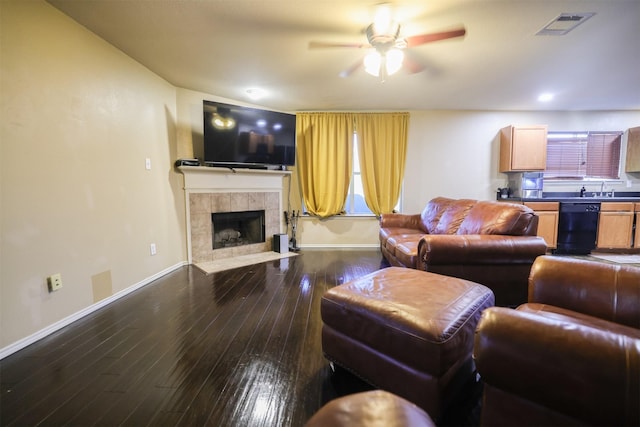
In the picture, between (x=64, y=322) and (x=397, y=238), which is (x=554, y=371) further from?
(x=64, y=322)

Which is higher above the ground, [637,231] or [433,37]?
[433,37]

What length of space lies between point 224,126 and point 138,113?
979mm

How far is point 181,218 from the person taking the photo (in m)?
3.50

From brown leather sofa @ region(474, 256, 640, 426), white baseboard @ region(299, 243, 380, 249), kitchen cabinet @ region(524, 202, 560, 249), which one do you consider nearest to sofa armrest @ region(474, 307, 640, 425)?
brown leather sofa @ region(474, 256, 640, 426)

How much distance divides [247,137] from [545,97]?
4.18 m

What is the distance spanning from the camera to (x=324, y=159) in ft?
14.4

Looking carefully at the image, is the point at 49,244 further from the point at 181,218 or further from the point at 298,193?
the point at 298,193

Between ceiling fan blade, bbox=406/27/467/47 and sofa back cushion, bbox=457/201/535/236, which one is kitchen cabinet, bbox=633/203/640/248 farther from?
ceiling fan blade, bbox=406/27/467/47

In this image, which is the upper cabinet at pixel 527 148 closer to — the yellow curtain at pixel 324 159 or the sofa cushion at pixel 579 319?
the yellow curtain at pixel 324 159

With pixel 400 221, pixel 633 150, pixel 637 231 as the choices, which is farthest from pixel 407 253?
pixel 633 150

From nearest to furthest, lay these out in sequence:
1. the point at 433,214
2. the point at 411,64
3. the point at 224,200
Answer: the point at 411,64
the point at 433,214
the point at 224,200

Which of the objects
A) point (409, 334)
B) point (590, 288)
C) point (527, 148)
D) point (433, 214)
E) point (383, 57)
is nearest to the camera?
point (409, 334)

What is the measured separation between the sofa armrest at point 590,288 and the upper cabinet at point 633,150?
15.6 ft

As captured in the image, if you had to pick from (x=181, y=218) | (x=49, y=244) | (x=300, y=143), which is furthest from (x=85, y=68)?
(x=300, y=143)
